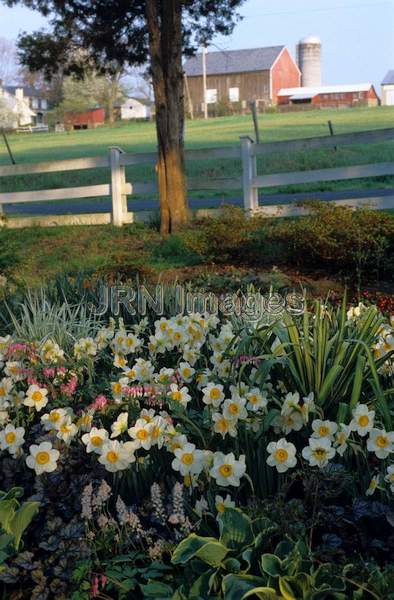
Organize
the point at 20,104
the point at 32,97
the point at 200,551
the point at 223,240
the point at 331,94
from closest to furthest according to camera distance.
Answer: the point at 200,551, the point at 223,240, the point at 331,94, the point at 20,104, the point at 32,97

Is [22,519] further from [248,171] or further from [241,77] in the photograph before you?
[241,77]

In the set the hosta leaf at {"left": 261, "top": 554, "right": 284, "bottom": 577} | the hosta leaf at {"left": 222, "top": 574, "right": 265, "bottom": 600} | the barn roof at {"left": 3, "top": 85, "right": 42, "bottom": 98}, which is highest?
the barn roof at {"left": 3, "top": 85, "right": 42, "bottom": 98}

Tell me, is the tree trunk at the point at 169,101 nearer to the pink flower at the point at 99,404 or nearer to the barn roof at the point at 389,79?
the pink flower at the point at 99,404

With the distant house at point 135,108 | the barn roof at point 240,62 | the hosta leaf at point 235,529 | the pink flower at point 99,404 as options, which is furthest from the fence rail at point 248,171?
the distant house at point 135,108

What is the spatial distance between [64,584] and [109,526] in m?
0.29

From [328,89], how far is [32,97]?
1507 inches

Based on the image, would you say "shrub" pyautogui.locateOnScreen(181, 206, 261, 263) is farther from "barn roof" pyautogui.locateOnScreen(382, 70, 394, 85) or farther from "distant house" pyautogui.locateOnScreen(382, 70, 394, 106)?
"barn roof" pyautogui.locateOnScreen(382, 70, 394, 85)

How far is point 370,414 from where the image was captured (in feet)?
10.7

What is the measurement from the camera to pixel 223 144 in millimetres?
39125

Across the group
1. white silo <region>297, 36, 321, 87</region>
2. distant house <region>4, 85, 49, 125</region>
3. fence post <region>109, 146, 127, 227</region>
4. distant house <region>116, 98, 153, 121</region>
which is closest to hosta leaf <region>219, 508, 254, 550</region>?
fence post <region>109, 146, 127, 227</region>

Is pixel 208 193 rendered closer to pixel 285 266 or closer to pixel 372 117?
pixel 285 266

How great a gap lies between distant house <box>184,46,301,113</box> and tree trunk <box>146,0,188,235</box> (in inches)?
2841

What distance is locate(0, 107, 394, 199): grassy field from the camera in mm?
28172

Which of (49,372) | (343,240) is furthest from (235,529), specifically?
(343,240)
